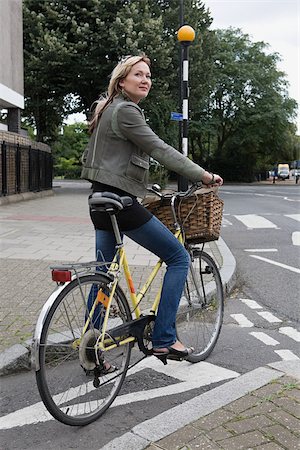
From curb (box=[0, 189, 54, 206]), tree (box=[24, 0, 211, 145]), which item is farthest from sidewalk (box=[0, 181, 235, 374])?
tree (box=[24, 0, 211, 145])

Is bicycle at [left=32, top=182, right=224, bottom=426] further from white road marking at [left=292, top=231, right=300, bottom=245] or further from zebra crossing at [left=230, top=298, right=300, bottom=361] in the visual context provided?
white road marking at [left=292, top=231, right=300, bottom=245]

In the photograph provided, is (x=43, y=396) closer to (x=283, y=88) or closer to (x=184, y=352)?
(x=184, y=352)

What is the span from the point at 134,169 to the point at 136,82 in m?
0.54

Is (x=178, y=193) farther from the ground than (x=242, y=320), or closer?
farther from the ground

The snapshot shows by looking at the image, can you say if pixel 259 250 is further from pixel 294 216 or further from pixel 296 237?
pixel 294 216

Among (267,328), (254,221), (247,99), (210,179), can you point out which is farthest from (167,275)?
(247,99)

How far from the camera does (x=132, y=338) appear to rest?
10.2 ft

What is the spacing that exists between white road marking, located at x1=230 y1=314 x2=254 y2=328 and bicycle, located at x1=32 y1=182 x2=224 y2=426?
5.50ft

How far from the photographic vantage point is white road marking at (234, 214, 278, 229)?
12.5m

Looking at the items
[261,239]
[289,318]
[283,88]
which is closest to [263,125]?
[283,88]

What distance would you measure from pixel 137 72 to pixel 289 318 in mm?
3007

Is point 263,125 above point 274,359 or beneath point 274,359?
above

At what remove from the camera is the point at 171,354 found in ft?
A: 10.8

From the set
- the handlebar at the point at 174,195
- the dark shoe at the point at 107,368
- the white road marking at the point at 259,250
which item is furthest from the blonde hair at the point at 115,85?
the white road marking at the point at 259,250
